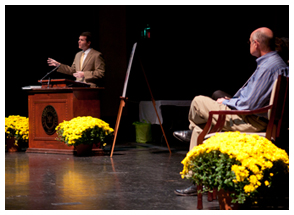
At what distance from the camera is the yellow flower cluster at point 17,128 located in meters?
6.67

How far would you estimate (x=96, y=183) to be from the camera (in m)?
3.79

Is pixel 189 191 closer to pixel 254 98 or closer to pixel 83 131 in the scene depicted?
pixel 254 98

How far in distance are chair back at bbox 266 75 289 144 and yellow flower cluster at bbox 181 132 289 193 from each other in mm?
306

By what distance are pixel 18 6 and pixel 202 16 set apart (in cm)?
429

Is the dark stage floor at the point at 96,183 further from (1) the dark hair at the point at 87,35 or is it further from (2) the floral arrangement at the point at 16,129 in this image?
(1) the dark hair at the point at 87,35

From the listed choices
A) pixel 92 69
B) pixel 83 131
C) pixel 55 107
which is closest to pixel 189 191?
pixel 83 131

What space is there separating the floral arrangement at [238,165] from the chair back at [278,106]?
1.07 feet

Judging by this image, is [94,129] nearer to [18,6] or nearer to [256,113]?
[256,113]

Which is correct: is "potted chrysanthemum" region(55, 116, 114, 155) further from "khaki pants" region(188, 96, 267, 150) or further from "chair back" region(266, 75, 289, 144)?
"chair back" region(266, 75, 289, 144)

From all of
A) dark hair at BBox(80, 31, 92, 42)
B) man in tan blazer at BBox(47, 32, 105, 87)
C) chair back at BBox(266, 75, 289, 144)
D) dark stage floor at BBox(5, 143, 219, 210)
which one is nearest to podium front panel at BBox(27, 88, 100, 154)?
man in tan blazer at BBox(47, 32, 105, 87)

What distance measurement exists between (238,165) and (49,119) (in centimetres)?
442

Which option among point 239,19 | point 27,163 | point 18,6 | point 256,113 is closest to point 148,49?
point 239,19

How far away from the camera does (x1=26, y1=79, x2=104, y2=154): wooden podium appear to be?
625cm

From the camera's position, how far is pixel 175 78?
10375 millimetres
